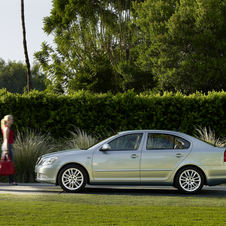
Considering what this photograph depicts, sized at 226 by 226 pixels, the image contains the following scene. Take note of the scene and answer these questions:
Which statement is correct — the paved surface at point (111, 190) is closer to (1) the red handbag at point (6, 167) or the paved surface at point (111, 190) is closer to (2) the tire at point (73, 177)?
(2) the tire at point (73, 177)

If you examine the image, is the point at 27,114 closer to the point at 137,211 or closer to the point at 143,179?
the point at 143,179

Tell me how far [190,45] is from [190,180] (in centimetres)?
1671

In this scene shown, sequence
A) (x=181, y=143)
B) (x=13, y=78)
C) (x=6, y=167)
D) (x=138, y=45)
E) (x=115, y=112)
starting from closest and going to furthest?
(x=181, y=143), (x=6, y=167), (x=115, y=112), (x=138, y=45), (x=13, y=78)

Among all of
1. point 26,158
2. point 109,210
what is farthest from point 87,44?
point 109,210

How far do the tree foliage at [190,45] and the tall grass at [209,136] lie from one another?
26.1ft

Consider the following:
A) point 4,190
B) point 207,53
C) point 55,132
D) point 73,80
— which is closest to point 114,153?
point 4,190

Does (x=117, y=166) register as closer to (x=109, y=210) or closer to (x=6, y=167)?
(x=109, y=210)

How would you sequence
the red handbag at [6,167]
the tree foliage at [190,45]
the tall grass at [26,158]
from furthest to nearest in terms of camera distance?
the tree foliage at [190,45]
the tall grass at [26,158]
the red handbag at [6,167]

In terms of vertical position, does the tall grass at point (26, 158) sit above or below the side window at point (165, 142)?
below

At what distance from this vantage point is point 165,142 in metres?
9.09

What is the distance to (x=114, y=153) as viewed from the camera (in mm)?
8969

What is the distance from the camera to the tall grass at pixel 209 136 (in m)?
14.0

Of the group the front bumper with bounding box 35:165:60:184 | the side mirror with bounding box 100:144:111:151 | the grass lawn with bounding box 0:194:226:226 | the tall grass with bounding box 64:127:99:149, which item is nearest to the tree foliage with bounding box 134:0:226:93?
the tall grass with bounding box 64:127:99:149

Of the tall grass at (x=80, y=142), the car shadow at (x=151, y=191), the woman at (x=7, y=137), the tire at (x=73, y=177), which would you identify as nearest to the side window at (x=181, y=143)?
the car shadow at (x=151, y=191)
